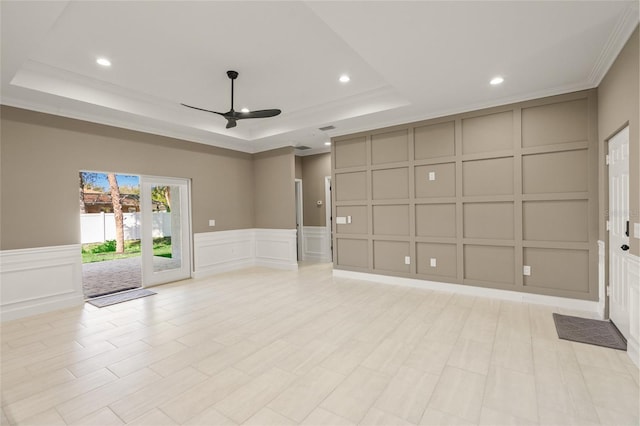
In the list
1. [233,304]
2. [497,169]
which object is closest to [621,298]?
[497,169]

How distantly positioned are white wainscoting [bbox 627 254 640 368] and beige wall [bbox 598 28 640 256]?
134mm

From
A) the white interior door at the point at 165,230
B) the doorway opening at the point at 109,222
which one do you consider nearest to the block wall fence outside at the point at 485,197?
the white interior door at the point at 165,230

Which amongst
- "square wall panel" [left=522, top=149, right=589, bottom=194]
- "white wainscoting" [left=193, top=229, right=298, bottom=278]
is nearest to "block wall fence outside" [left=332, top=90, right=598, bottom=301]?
"square wall panel" [left=522, top=149, right=589, bottom=194]

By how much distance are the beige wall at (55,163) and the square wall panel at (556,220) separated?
236 inches

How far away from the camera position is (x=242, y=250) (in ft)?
23.3

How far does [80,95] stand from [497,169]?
234 inches

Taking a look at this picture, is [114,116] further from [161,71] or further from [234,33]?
[234,33]

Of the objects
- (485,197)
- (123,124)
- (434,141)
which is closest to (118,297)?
(123,124)

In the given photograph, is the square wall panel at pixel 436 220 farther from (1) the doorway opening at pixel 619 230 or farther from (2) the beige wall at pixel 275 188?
A: (2) the beige wall at pixel 275 188

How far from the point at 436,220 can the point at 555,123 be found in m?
2.02

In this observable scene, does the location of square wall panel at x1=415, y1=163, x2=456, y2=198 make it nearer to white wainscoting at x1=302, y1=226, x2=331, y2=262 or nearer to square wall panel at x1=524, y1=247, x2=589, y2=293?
square wall panel at x1=524, y1=247, x2=589, y2=293

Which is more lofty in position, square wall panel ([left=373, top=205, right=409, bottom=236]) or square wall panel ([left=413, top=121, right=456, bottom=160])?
square wall panel ([left=413, top=121, right=456, bottom=160])

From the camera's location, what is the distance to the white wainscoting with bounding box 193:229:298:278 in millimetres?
6270

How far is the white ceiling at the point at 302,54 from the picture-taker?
2.50m
